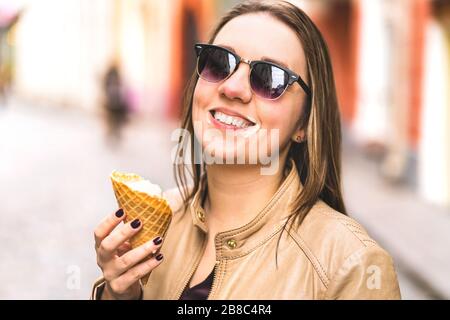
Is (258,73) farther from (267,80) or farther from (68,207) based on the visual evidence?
(68,207)

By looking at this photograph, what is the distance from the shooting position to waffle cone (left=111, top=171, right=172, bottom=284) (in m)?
2.01

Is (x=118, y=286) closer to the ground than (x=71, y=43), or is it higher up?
closer to the ground

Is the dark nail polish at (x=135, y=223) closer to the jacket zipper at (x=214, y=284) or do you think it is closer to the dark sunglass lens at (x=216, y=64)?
the jacket zipper at (x=214, y=284)

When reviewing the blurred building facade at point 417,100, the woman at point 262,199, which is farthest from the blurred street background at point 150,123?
the woman at point 262,199

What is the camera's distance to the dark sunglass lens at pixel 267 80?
200 centimetres

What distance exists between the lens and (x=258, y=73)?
2.02 m

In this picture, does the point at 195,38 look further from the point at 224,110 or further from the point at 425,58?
the point at 224,110

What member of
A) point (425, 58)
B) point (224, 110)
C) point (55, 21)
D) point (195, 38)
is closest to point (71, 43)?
point (55, 21)

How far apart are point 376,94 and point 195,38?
12647 millimetres

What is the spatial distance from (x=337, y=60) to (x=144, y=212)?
21.6 metres

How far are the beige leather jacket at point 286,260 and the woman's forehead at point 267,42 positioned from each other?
1.13ft

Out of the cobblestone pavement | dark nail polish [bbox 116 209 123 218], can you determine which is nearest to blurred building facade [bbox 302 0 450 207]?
the cobblestone pavement

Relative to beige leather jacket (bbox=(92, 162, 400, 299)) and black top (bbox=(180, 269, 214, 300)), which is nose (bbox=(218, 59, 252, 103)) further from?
black top (bbox=(180, 269, 214, 300))

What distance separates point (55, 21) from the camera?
3294 centimetres
